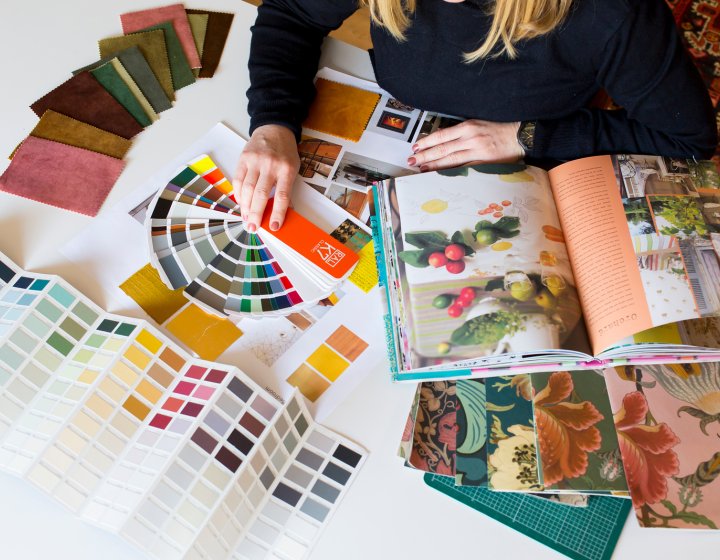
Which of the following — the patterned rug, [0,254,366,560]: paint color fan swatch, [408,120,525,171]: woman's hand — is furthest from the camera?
the patterned rug

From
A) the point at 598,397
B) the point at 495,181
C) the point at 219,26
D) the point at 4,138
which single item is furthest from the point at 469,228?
the point at 4,138

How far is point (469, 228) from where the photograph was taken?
2.59 feet

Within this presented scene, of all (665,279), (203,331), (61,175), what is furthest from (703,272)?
(61,175)

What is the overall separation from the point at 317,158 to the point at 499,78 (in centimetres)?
29

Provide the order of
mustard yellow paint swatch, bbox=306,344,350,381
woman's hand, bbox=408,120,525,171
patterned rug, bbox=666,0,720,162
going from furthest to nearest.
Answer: patterned rug, bbox=666,0,720,162, woman's hand, bbox=408,120,525,171, mustard yellow paint swatch, bbox=306,344,350,381

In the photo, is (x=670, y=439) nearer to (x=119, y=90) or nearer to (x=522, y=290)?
(x=522, y=290)

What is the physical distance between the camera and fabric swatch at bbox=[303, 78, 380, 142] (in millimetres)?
957

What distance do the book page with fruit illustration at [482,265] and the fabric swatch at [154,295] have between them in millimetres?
309

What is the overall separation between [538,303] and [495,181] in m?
0.19

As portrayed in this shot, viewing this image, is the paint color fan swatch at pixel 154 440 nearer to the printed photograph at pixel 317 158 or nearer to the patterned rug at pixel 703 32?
the printed photograph at pixel 317 158

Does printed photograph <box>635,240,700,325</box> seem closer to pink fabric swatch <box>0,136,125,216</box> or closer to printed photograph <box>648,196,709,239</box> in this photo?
printed photograph <box>648,196,709,239</box>

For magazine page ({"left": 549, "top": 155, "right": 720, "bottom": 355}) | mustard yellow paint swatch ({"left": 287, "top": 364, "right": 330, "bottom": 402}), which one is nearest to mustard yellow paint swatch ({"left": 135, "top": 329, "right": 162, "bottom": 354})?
mustard yellow paint swatch ({"left": 287, "top": 364, "right": 330, "bottom": 402})

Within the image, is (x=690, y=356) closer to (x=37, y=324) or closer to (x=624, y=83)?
(x=624, y=83)

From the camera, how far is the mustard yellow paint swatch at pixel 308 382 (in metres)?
0.80
